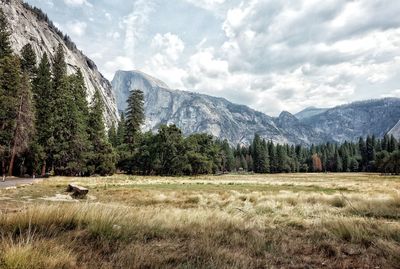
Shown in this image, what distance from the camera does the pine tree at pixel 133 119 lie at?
84262mm

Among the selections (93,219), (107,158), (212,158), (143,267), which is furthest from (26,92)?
(212,158)

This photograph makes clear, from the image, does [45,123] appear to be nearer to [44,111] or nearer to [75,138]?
[44,111]

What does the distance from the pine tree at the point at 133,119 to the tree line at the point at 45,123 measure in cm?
2250

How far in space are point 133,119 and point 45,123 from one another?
34660 millimetres

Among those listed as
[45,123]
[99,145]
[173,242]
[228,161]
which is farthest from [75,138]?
[228,161]

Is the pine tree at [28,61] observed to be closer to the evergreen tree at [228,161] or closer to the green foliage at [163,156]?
the green foliage at [163,156]

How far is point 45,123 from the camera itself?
5044 centimetres

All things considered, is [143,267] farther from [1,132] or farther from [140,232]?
[1,132]

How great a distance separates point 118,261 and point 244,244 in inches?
107

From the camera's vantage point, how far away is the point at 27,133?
41.3m

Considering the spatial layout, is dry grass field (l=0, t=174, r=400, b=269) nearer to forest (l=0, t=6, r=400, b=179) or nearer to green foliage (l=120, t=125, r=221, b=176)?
forest (l=0, t=6, r=400, b=179)

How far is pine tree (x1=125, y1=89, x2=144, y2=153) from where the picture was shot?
8426cm

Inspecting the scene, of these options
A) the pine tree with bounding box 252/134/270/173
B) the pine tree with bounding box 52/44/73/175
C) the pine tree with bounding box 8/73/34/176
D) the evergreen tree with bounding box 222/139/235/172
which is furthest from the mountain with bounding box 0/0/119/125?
the pine tree with bounding box 252/134/270/173

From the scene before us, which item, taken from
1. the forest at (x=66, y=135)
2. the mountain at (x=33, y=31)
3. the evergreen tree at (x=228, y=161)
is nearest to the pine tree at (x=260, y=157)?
the evergreen tree at (x=228, y=161)
